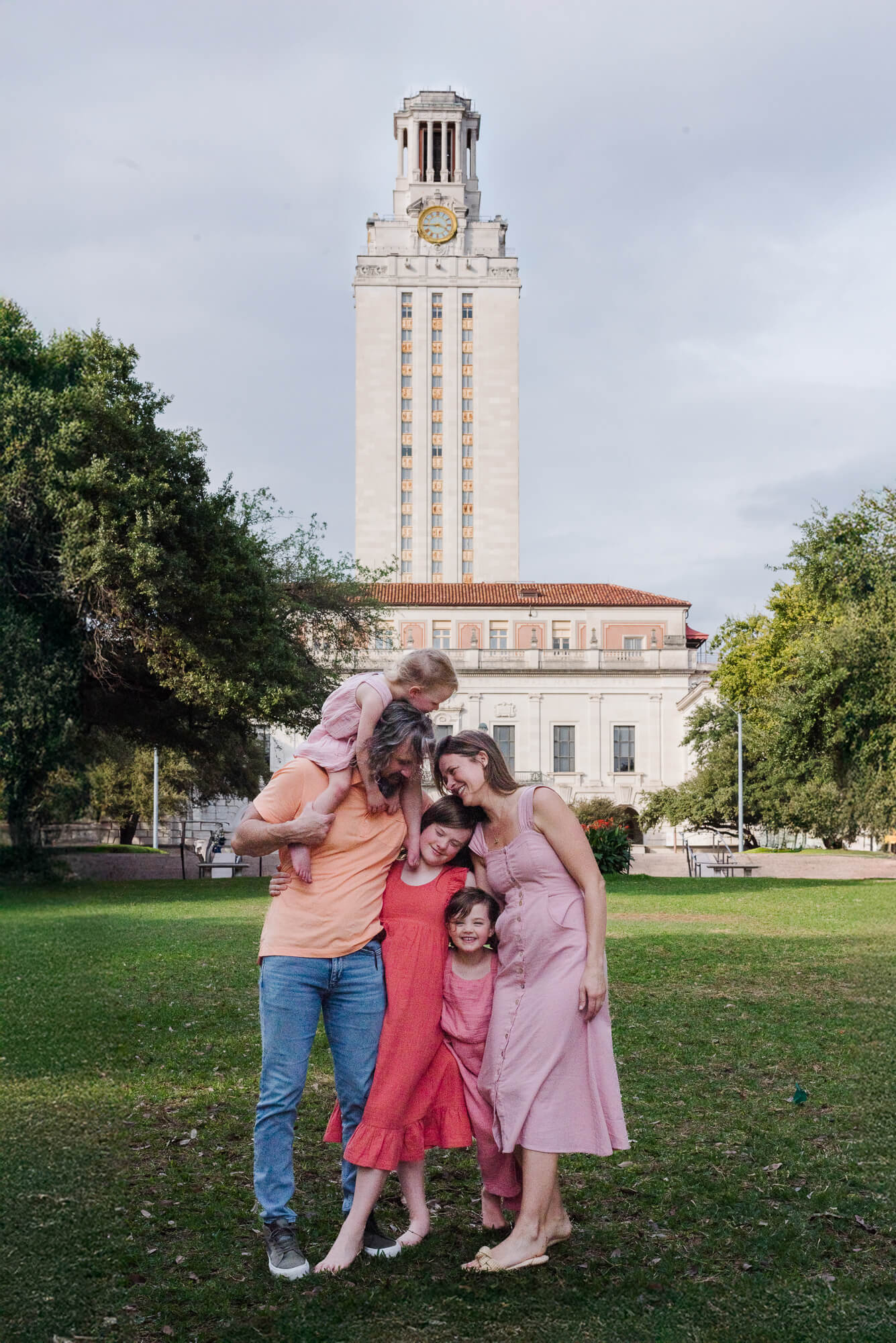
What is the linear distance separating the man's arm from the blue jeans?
0.39m

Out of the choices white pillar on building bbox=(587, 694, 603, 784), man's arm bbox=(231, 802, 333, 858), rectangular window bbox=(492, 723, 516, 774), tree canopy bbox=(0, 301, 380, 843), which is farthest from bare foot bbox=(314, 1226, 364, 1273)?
white pillar on building bbox=(587, 694, 603, 784)

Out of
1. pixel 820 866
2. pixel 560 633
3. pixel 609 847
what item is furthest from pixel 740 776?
pixel 560 633

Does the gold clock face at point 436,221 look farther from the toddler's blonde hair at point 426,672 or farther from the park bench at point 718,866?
the toddler's blonde hair at point 426,672

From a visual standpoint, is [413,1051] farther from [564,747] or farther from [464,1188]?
[564,747]

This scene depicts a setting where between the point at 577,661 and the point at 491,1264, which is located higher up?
the point at 577,661

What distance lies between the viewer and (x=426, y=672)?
13.8ft

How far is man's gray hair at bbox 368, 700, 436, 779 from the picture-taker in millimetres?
4121

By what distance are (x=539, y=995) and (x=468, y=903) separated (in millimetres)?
394

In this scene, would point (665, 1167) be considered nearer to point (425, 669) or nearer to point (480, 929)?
point (480, 929)

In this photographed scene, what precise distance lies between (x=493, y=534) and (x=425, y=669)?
8648cm

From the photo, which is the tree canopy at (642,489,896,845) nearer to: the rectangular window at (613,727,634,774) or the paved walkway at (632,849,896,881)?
the paved walkway at (632,849,896,881)

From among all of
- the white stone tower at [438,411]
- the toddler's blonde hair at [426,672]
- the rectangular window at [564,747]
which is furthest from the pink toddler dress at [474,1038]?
the white stone tower at [438,411]

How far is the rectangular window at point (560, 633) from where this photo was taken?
72.2 meters

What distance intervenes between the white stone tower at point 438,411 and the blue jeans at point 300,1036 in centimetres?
8423
